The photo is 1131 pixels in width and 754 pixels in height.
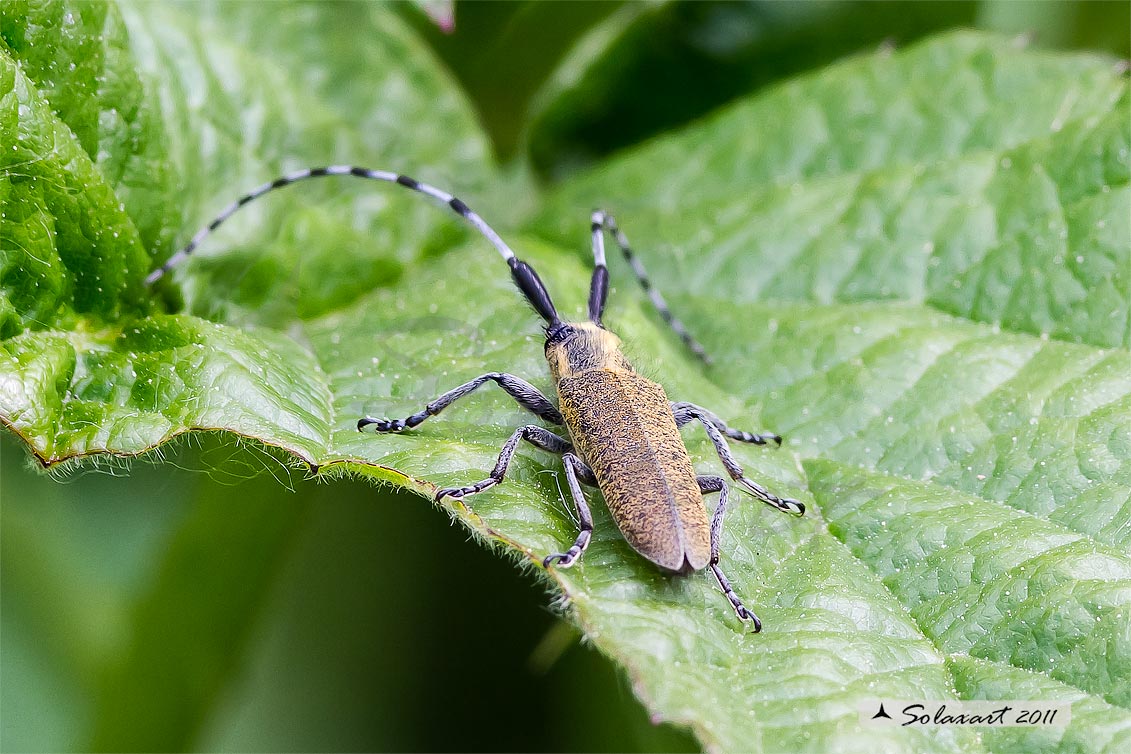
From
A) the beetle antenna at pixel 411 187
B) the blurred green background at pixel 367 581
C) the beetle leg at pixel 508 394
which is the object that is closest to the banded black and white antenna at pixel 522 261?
the beetle antenna at pixel 411 187

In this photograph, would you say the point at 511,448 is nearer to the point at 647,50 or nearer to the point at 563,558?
the point at 563,558

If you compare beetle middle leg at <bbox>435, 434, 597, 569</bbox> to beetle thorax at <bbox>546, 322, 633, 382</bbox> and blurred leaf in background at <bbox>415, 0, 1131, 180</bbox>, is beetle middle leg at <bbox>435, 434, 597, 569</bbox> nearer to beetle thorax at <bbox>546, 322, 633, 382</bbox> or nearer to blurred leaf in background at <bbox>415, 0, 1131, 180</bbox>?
beetle thorax at <bbox>546, 322, 633, 382</bbox>

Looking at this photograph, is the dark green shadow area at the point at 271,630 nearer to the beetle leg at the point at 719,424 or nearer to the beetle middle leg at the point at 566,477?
the beetle middle leg at the point at 566,477

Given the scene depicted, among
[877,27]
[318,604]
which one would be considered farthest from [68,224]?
[877,27]

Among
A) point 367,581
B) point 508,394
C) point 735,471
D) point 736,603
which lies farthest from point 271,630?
point 736,603

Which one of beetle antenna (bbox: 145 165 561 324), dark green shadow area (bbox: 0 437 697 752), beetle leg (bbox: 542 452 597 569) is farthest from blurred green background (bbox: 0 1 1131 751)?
beetle leg (bbox: 542 452 597 569)
